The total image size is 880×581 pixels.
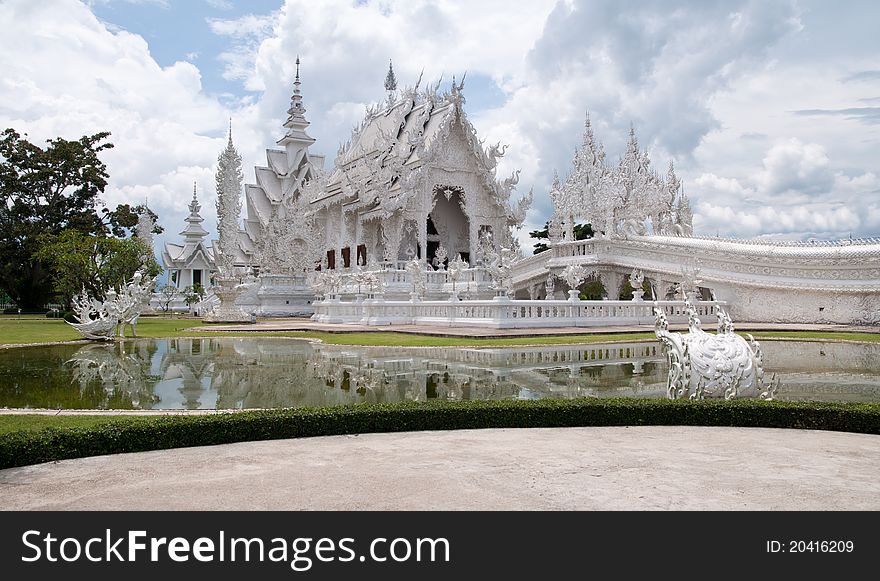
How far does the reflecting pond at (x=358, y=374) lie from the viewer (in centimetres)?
802

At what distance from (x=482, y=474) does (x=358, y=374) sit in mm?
5750

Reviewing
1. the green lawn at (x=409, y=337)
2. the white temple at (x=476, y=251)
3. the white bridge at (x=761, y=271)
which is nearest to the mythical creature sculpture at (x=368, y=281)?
the white temple at (x=476, y=251)

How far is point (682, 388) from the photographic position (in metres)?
7.02

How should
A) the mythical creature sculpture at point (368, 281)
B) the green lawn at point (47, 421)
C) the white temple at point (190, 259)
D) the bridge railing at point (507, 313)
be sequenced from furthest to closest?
the white temple at point (190, 259) < the mythical creature sculpture at point (368, 281) < the bridge railing at point (507, 313) < the green lawn at point (47, 421)

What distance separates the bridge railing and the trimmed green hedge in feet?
37.5

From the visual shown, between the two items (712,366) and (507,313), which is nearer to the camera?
(712,366)

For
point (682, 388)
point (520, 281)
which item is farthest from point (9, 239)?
Result: point (682, 388)

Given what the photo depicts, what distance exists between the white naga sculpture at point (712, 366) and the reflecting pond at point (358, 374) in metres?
1.06

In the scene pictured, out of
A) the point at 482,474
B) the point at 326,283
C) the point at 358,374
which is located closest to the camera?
the point at 482,474

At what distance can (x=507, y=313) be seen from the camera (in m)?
18.4

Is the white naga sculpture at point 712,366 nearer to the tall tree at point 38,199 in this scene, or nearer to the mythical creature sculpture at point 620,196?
the mythical creature sculpture at point 620,196

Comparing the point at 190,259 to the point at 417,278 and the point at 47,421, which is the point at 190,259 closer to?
the point at 417,278

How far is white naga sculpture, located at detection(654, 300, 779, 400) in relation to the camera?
273 inches

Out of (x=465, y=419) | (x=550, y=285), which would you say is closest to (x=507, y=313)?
(x=465, y=419)
